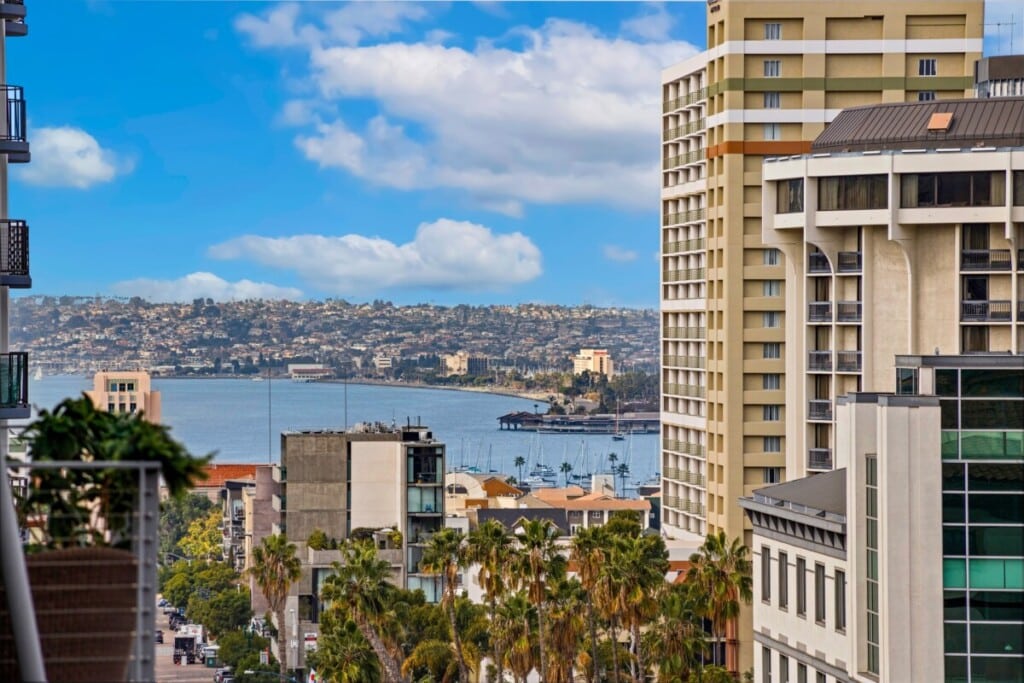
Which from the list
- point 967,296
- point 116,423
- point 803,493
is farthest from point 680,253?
point 116,423

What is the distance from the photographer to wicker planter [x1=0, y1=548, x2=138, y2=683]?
501 inches

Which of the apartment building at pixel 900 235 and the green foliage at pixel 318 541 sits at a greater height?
the apartment building at pixel 900 235

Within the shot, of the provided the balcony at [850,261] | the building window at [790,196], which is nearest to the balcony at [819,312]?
the balcony at [850,261]

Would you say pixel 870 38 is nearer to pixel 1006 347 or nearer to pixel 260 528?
pixel 1006 347

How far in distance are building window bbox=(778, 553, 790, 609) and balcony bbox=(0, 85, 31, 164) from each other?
A: 30083 mm

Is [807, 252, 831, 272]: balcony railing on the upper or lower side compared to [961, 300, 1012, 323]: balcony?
upper

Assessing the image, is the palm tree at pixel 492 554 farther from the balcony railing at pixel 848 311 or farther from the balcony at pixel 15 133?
the balcony at pixel 15 133

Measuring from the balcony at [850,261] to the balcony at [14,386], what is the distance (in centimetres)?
5262

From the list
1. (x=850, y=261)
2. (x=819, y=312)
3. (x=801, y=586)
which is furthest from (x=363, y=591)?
(x=801, y=586)

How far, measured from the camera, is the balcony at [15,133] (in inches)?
1323

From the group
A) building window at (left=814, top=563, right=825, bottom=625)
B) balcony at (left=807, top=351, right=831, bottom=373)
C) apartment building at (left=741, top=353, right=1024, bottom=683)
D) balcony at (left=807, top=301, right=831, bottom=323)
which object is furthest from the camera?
balcony at (left=807, top=351, right=831, bottom=373)

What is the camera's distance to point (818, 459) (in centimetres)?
8406

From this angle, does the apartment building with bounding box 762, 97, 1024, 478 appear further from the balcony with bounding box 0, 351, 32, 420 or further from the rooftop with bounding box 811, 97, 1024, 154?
the balcony with bounding box 0, 351, 32, 420

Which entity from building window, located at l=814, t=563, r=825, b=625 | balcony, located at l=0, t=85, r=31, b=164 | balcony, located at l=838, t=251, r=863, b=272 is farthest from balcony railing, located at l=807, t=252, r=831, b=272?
balcony, located at l=0, t=85, r=31, b=164
